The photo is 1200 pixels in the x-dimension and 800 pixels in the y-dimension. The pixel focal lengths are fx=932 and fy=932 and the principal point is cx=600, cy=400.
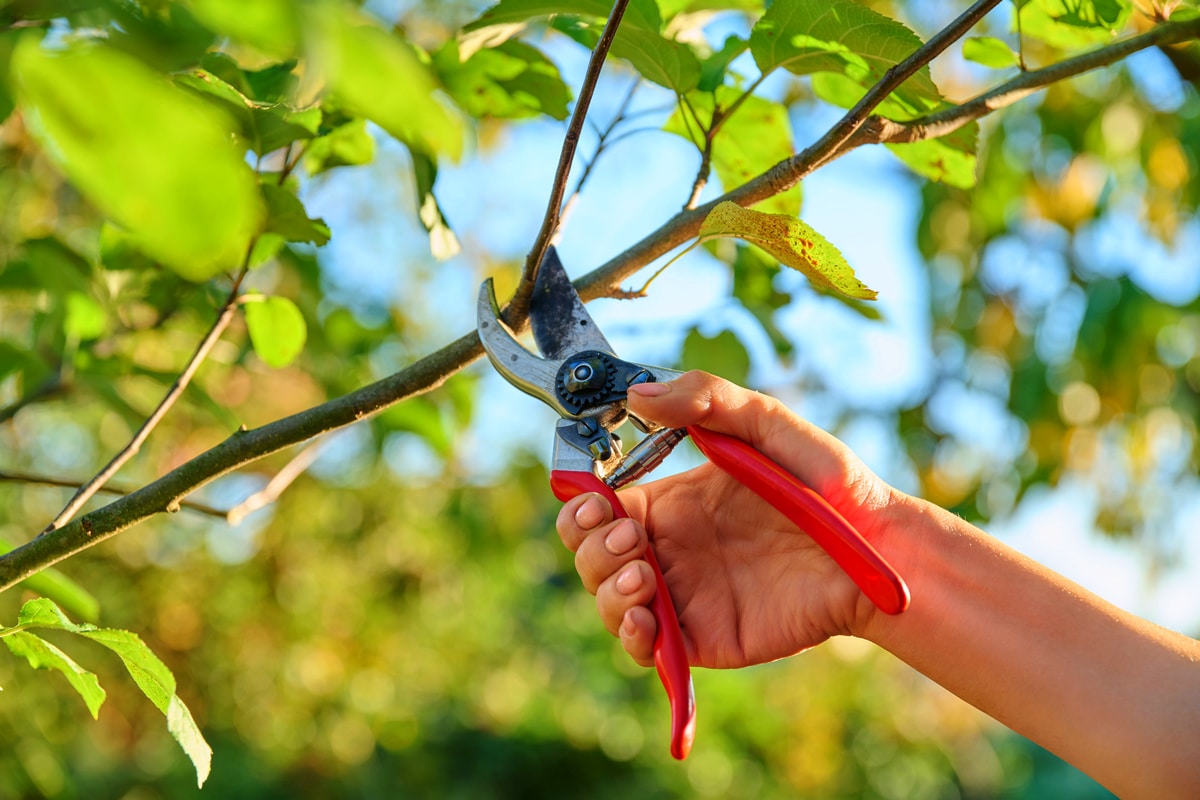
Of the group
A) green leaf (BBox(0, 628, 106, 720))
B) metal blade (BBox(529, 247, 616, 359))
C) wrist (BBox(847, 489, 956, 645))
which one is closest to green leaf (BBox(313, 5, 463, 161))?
green leaf (BBox(0, 628, 106, 720))

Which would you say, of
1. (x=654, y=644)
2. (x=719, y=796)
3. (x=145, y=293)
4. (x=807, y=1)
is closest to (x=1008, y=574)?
(x=654, y=644)

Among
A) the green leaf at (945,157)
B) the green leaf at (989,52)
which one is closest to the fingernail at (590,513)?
the green leaf at (945,157)

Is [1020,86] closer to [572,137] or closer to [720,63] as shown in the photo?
[720,63]

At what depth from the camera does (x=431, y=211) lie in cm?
89

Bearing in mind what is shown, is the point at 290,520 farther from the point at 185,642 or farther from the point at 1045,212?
the point at 1045,212

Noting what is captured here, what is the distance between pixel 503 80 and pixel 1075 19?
1.78 ft

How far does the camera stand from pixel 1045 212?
130 inches

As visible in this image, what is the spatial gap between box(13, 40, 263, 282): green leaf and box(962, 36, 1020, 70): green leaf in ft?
2.90

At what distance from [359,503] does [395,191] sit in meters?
1.41

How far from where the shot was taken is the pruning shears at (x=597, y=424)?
870 mm

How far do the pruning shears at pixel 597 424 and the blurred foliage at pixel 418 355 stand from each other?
0.44 feet

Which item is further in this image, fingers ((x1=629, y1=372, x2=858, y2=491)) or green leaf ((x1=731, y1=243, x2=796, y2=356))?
green leaf ((x1=731, y1=243, x2=796, y2=356))

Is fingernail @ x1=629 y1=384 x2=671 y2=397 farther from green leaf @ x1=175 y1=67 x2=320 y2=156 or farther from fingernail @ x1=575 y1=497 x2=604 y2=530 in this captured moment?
green leaf @ x1=175 y1=67 x2=320 y2=156

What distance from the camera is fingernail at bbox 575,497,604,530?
946 mm
